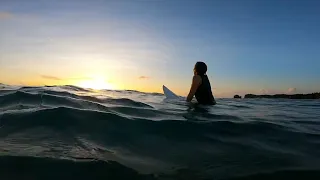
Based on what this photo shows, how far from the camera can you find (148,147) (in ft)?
16.4

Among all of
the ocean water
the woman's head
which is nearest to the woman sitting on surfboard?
the woman's head

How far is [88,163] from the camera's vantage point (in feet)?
12.8

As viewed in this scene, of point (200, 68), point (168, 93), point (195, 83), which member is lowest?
point (168, 93)

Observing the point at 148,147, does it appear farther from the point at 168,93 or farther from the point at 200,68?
the point at 168,93

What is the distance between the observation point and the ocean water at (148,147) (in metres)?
3.79

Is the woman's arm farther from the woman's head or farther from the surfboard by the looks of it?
A: the surfboard

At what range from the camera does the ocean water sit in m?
3.79

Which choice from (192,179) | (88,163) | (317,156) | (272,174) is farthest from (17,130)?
(317,156)

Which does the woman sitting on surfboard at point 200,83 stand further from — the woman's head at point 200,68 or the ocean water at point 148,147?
the ocean water at point 148,147

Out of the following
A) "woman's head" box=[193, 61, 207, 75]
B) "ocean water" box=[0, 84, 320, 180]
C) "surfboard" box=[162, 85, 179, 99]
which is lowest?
"ocean water" box=[0, 84, 320, 180]

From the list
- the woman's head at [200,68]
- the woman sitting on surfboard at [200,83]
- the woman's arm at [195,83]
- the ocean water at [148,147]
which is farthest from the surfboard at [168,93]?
the ocean water at [148,147]

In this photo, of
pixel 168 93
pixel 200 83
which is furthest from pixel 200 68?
pixel 168 93

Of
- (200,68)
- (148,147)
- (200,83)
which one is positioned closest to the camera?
(148,147)

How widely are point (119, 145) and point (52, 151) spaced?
1065 mm
